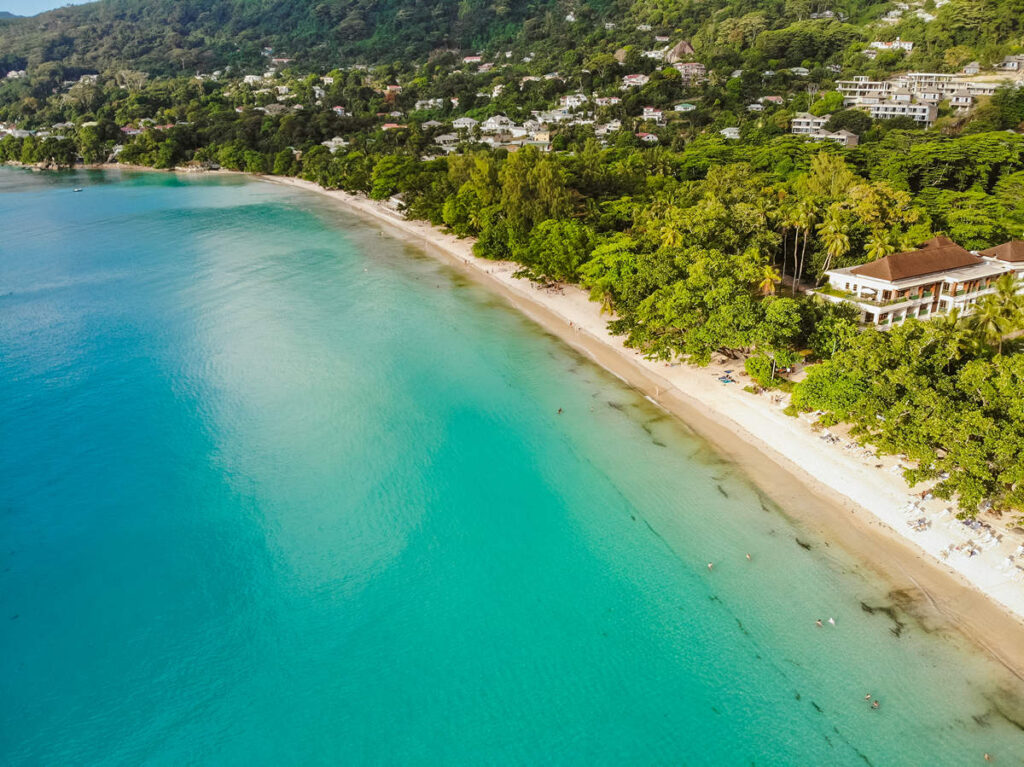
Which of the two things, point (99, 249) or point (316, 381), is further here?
point (99, 249)

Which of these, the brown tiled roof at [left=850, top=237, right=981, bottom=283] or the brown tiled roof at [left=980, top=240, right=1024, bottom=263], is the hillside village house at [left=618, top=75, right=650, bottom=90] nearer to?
the brown tiled roof at [left=980, top=240, right=1024, bottom=263]

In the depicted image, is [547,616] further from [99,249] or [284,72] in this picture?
[284,72]

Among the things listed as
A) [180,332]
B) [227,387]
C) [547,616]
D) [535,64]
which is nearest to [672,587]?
[547,616]

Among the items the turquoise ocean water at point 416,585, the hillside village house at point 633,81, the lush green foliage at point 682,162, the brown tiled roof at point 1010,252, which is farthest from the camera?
the hillside village house at point 633,81

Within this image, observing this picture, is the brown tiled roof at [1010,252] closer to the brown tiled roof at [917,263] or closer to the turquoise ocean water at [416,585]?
the brown tiled roof at [917,263]

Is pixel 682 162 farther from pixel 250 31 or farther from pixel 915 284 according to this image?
pixel 250 31

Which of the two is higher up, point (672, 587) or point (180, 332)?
point (180, 332)

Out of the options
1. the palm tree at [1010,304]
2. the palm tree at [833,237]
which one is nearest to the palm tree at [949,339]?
the palm tree at [1010,304]

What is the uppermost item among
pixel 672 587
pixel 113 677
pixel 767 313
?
pixel 767 313
